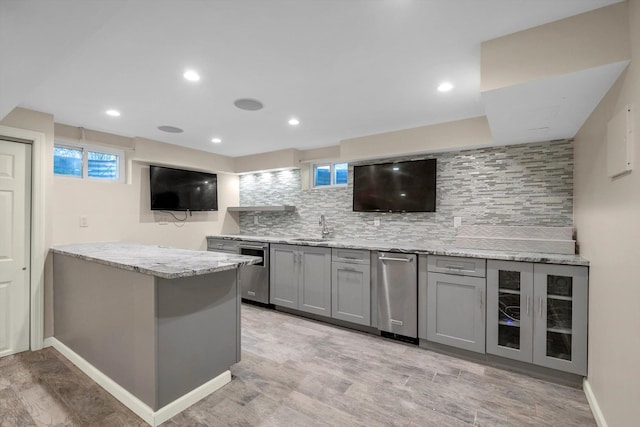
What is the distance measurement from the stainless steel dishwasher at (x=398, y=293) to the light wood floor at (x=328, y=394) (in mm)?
264

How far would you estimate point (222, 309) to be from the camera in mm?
2211

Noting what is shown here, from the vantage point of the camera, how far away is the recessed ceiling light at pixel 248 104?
2672 millimetres

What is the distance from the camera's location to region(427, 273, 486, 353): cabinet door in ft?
8.50

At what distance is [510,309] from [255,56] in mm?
2878

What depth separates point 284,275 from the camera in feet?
12.8

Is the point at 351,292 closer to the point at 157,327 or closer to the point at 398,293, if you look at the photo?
the point at 398,293

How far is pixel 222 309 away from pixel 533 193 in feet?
10.5

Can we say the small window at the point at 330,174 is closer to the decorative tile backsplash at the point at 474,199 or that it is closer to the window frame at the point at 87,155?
the decorative tile backsplash at the point at 474,199

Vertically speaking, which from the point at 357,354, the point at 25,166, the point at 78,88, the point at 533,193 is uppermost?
the point at 78,88

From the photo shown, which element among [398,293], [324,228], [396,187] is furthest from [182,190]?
[398,293]

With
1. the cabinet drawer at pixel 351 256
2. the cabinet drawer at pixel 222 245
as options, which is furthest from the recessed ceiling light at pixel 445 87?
the cabinet drawer at pixel 222 245

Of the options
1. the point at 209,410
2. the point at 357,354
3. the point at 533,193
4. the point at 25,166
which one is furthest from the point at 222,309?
the point at 533,193

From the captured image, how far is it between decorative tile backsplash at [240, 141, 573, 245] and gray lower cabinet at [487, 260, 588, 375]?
821mm

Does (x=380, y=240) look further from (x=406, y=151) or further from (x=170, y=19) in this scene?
(x=170, y=19)
